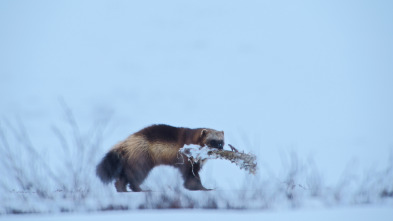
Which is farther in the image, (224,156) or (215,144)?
(215,144)

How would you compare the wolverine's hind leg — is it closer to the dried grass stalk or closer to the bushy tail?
the bushy tail

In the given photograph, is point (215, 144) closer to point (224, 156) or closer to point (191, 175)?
point (191, 175)

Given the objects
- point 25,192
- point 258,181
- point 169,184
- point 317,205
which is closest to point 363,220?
point 317,205

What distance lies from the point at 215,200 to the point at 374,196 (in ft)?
7.74

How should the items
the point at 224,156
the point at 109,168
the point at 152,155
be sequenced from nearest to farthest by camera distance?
the point at 224,156
the point at 109,168
the point at 152,155

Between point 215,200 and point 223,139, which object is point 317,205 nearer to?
point 215,200

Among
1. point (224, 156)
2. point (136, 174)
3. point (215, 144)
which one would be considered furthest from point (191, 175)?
point (224, 156)

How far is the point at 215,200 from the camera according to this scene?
7.37 m

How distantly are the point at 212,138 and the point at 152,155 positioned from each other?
1.18m

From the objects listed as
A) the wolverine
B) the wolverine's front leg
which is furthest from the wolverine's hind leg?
the wolverine's front leg

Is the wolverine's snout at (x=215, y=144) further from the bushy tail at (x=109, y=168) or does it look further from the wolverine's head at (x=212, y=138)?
the bushy tail at (x=109, y=168)

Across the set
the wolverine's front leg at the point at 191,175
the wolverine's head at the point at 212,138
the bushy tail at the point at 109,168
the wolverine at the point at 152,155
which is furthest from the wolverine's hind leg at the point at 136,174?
the wolverine's head at the point at 212,138

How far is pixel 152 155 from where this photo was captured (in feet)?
32.0

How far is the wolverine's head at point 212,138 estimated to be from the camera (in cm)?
975
